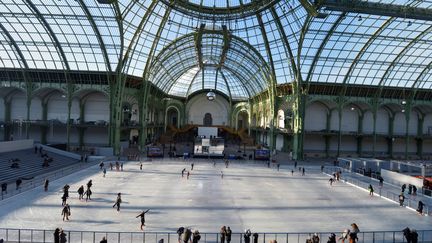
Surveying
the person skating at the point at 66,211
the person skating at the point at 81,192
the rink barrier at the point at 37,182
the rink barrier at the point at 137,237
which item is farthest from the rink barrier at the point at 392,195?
the rink barrier at the point at 37,182

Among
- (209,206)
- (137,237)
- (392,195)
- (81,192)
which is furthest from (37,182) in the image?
(392,195)

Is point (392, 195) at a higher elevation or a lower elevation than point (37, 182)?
lower

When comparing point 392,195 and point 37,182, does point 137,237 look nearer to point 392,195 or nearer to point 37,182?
point 37,182

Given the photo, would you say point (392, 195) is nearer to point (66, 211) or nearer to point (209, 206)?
point (209, 206)

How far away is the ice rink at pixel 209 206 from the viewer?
20156 millimetres

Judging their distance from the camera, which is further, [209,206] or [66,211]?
[209,206]

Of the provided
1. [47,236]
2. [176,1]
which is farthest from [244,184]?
[176,1]

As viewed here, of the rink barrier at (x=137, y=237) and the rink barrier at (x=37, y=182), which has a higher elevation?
the rink barrier at (x=37, y=182)

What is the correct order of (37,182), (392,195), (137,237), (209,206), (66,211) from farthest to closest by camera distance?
(37,182)
(392,195)
(209,206)
(66,211)
(137,237)

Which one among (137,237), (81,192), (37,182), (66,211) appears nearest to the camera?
(137,237)

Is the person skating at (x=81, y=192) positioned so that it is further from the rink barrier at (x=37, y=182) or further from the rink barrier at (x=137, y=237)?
the rink barrier at (x=137, y=237)

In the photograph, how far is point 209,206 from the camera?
81.6 feet

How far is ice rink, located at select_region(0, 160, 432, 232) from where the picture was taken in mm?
20156

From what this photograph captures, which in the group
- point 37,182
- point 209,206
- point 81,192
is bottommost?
point 209,206
